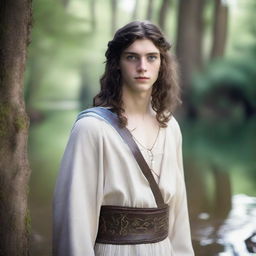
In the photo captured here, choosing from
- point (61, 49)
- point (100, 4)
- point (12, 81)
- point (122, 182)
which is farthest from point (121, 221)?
point (100, 4)

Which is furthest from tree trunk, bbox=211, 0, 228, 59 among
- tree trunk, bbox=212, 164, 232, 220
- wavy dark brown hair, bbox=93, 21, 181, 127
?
wavy dark brown hair, bbox=93, 21, 181, 127

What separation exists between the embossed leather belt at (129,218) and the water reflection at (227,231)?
Answer: 2.90 metres

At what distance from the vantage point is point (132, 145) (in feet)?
8.48

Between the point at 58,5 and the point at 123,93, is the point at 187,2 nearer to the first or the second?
the point at 58,5

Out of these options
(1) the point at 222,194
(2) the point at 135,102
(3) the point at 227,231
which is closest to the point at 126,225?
(2) the point at 135,102

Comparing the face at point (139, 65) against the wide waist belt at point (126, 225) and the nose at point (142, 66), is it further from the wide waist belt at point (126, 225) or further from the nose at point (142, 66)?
the wide waist belt at point (126, 225)

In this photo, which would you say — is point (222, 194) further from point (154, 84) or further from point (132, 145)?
point (132, 145)

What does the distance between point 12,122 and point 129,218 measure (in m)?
0.77

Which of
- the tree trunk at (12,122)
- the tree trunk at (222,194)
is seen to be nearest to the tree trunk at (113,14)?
the tree trunk at (222,194)

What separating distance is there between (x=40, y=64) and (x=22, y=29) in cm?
2589

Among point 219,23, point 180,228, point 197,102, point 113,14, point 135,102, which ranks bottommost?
point 197,102

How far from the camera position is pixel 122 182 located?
2.54 meters

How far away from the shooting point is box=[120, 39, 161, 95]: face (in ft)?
8.70

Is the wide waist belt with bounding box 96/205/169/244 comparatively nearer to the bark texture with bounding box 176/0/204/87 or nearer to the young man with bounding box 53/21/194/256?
the young man with bounding box 53/21/194/256
